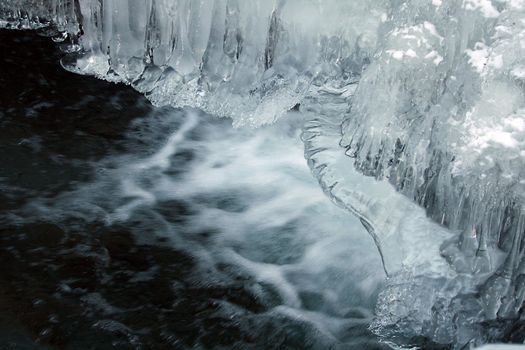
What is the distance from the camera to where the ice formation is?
2.54 meters

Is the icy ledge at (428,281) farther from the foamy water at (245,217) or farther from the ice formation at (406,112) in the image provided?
the foamy water at (245,217)

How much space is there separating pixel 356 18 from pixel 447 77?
85cm

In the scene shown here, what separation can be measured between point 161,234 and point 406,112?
117cm

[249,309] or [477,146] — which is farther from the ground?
[477,146]

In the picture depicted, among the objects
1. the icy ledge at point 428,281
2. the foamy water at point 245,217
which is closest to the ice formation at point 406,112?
the icy ledge at point 428,281

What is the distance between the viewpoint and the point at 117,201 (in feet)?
10.8

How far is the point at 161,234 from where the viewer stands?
3.11 meters

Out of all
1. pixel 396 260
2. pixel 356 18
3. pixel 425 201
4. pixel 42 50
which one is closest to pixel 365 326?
pixel 396 260

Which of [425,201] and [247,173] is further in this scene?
[247,173]

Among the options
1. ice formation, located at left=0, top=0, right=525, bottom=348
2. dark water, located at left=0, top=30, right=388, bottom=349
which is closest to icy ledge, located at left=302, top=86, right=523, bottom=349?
ice formation, located at left=0, top=0, right=525, bottom=348

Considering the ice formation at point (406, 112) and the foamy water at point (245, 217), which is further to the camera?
the foamy water at point (245, 217)

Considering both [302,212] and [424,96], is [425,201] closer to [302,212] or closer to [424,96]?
[424,96]

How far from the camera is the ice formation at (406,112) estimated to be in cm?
254

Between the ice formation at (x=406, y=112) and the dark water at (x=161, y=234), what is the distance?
0.27m
